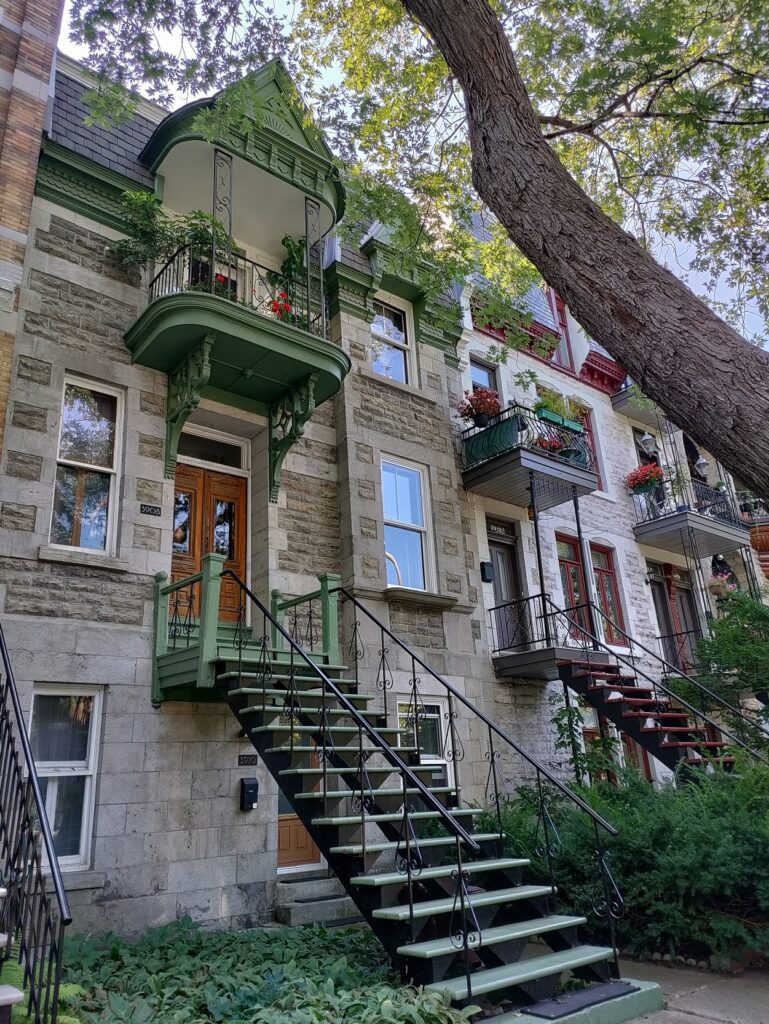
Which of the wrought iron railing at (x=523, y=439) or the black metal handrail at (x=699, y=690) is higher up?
the wrought iron railing at (x=523, y=439)

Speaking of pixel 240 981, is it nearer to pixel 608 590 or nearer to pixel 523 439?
pixel 523 439

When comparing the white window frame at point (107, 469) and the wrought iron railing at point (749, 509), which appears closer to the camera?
the white window frame at point (107, 469)

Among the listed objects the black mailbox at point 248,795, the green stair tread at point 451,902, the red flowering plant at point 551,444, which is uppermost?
the red flowering plant at point 551,444

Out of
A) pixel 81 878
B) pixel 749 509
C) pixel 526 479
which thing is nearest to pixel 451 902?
pixel 81 878

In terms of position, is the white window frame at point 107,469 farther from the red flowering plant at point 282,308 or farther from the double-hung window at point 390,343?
the double-hung window at point 390,343

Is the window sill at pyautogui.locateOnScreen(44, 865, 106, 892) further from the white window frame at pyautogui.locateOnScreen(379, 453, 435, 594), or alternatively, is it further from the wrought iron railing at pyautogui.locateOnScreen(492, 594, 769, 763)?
the wrought iron railing at pyautogui.locateOnScreen(492, 594, 769, 763)

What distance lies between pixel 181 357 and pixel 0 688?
4819 mm

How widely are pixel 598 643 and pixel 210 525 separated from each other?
20.8 feet

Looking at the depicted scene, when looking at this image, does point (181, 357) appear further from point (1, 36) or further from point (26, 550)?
point (1, 36)

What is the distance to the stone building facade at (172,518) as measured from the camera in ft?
25.6

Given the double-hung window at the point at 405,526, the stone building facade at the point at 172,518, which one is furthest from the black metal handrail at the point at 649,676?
the double-hung window at the point at 405,526

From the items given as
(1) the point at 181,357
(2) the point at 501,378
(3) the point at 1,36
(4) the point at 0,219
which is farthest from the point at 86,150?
(2) the point at 501,378

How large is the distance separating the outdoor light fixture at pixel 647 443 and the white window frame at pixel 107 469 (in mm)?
12977

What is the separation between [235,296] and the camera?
10297 millimetres
